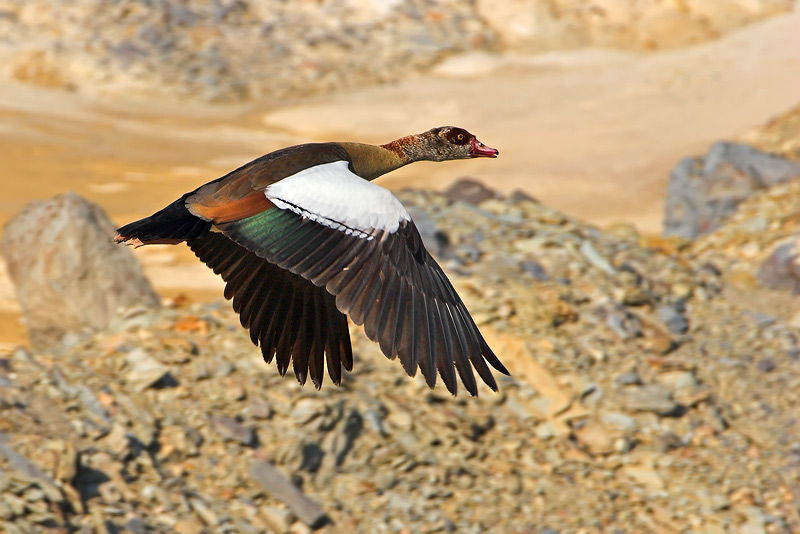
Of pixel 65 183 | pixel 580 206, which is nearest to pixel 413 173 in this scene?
pixel 580 206

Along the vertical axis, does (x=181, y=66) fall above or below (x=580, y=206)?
above

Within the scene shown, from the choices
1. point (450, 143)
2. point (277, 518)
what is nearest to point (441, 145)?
point (450, 143)

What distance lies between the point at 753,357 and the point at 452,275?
2.82 m

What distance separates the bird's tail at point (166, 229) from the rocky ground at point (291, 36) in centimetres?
1672

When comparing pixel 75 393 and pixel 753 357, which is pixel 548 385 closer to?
pixel 753 357

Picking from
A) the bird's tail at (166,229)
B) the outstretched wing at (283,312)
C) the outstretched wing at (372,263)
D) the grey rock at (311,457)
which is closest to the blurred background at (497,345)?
the grey rock at (311,457)

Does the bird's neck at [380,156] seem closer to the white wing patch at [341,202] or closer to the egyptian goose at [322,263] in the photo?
the egyptian goose at [322,263]

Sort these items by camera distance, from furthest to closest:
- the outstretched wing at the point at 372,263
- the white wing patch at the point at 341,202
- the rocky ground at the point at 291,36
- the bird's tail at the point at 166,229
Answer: the rocky ground at the point at 291,36
the bird's tail at the point at 166,229
the white wing patch at the point at 341,202
the outstretched wing at the point at 372,263

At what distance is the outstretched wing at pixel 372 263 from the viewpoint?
5441 millimetres

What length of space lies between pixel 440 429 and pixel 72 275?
11.7ft

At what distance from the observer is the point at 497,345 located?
31.5ft

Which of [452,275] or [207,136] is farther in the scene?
[207,136]

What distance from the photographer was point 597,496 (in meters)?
8.70

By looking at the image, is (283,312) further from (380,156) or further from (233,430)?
(233,430)
